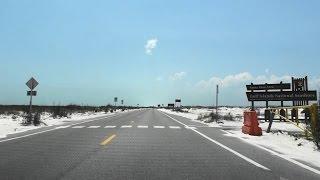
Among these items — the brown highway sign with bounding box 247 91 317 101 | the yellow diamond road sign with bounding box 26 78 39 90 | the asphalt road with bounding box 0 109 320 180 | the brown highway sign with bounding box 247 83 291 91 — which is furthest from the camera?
the brown highway sign with bounding box 247 83 291 91

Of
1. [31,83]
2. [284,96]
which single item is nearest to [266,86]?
[284,96]

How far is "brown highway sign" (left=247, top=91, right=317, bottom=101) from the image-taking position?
38.8 metres

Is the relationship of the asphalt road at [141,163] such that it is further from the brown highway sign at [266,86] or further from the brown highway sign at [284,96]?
the brown highway sign at [266,86]

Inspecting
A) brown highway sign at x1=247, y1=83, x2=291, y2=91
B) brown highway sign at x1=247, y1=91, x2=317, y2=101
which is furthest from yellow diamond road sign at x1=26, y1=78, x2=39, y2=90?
brown highway sign at x1=247, y1=83, x2=291, y2=91

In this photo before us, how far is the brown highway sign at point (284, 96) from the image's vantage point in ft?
127

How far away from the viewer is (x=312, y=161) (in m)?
10.8

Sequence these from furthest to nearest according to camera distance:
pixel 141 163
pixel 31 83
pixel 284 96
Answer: pixel 284 96, pixel 31 83, pixel 141 163

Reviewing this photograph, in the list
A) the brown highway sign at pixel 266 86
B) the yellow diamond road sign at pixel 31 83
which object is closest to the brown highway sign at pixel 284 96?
the brown highway sign at pixel 266 86

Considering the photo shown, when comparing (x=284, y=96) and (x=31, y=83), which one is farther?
(x=284, y=96)

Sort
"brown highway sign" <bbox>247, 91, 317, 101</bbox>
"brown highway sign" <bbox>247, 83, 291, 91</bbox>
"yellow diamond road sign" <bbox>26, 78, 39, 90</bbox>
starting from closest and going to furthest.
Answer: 1. "yellow diamond road sign" <bbox>26, 78, 39, 90</bbox>
2. "brown highway sign" <bbox>247, 91, 317, 101</bbox>
3. "brown highway sign" <bbox>247, 83, 291, 91</bbox>

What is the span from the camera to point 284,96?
39531mm

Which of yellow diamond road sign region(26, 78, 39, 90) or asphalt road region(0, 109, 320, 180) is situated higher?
yellow diamond road sign region(26, 78, 39, 90)

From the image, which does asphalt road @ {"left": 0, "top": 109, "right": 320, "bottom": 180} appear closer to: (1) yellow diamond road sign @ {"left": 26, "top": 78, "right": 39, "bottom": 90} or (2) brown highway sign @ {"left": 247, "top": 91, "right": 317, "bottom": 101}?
(1) yellow diamond road sign @ {"left": 26, "top": 78, "right": 39, "bottom": 90}

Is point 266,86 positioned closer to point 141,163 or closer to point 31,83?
point 31,83
